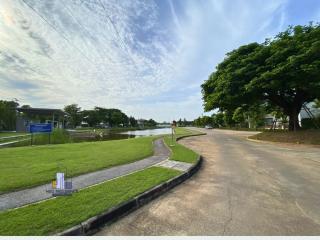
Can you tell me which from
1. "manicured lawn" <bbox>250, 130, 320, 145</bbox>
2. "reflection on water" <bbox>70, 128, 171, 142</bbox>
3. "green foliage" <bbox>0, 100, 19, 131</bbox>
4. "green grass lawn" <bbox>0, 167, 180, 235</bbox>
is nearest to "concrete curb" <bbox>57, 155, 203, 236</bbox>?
"green grass lawn" <bbox>0, 167, 180, 235</bbox>

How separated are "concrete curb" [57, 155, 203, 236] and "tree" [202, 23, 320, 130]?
50.8 feet

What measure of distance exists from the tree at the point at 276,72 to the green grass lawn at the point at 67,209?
53.0 ft

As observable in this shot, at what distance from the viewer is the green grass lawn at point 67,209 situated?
3.46m

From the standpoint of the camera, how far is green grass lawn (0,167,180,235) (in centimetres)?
346

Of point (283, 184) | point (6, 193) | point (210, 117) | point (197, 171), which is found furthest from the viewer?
point (210, 117)

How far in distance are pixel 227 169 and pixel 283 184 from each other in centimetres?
234

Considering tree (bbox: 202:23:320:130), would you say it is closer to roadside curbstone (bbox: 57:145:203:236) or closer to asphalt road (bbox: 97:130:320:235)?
asphalt road (bbox: 97:130:320:235)

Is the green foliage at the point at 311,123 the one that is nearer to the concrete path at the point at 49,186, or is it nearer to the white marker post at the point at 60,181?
the concrete path at the point at 49,186

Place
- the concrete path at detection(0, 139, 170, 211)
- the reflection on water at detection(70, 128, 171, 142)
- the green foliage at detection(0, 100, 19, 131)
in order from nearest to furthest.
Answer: the concrete path at detection(0, 139, 170, 211) < the reflection on water at detection(70, 128, 171, 142) < the green foliage at detection(0, 100, 19, 131)

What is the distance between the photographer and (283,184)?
6.49 metres

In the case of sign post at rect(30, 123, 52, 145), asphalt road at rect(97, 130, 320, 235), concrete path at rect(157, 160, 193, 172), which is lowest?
asphalt road at rect(97, 130, 320, 235)

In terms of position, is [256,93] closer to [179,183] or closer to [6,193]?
[179,183]

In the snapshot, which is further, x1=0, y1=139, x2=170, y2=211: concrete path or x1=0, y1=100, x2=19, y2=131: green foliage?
x1=0, y1=100, x2=19, y2=131: green foliage
